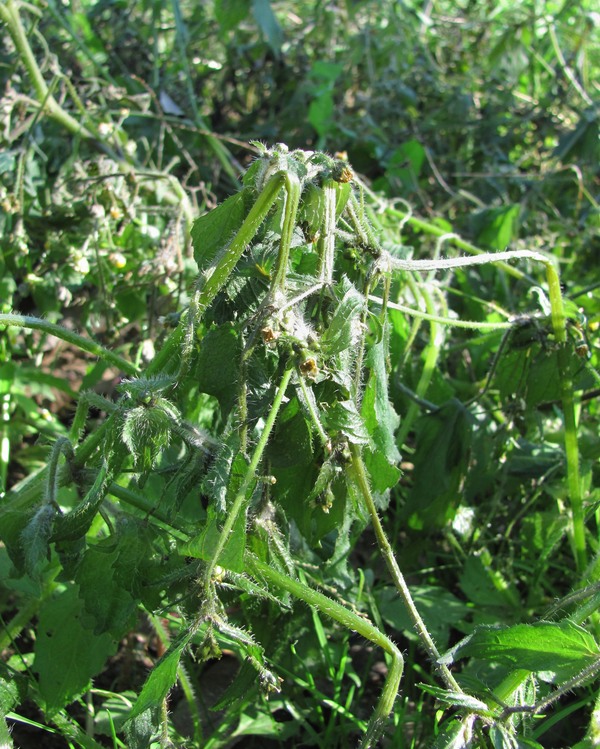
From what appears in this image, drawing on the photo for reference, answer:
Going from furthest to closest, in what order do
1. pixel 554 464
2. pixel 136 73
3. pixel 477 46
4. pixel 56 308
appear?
pixel 477 46, pixel 136 73, pixel 56 308, pixel 554 464

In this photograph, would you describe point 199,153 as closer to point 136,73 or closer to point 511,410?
point 136,73

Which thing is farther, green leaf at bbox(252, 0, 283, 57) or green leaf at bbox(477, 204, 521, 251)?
green leaf at bbox(252, 0, 283, 57)

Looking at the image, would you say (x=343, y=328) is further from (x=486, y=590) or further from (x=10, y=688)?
(x=486, y=590)

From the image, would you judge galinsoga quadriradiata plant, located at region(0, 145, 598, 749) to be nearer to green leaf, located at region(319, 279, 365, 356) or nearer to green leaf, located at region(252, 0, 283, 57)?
green leaf, located at region(319, 279, 365, 356)

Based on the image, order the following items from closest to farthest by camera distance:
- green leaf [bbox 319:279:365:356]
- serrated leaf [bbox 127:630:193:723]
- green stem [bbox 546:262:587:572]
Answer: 1. serrated leaf [bbox 127:630:193:723]
2. green leaf [bbox 319:279:365:356]
3. green stem [bbox 546:262:587:572]

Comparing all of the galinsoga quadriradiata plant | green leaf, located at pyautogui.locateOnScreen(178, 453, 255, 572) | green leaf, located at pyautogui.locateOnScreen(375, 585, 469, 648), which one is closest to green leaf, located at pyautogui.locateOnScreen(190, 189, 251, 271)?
the galinsoga quadriradiata plant

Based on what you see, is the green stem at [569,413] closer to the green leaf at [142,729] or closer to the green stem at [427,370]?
the green stem at [427,370]

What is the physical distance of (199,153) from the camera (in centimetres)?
297

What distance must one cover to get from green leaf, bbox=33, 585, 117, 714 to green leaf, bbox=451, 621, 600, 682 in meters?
0.65

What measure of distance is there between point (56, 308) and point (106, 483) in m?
1.12

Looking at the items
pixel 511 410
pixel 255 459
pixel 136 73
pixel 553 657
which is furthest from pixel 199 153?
pixel 553 657

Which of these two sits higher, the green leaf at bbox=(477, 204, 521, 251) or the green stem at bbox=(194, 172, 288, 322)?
the green stem at bbox=(194, 172, 288, 322)

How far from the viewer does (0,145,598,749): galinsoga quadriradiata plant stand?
1080mm

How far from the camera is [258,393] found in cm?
120
